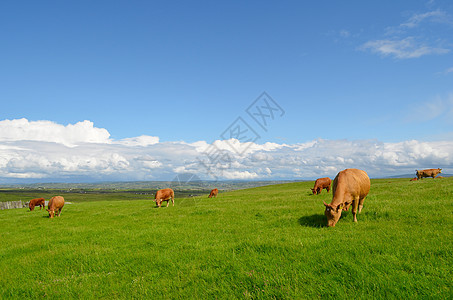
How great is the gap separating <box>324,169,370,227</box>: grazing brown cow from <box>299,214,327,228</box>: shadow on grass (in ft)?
1.91

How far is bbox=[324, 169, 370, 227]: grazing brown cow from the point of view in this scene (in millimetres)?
10338

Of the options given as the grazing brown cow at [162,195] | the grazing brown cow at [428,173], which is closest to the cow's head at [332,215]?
the grazing brown cow at [162,195]

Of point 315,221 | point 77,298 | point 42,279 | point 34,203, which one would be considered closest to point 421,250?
point 315,221

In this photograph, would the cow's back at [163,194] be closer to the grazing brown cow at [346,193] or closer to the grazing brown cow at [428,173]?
the grazing brown cow at [346,193]

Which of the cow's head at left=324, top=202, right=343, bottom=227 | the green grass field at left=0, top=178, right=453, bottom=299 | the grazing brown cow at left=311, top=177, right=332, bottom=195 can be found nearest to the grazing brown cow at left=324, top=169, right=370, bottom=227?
the cow's head at left=324, top=202, right=343, bottom=227

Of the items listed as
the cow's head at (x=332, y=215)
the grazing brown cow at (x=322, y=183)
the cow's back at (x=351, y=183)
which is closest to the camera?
the cow's head at (x=332, y=215)

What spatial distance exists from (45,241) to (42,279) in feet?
18.4

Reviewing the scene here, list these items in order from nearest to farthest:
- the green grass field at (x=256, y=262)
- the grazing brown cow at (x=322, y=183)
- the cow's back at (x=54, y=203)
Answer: the green grass field at (x=256, y=262) < the cow's back at (x=54, y=203) < the grazing brown cow at (x=322, y=183)

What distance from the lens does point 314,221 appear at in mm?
11445

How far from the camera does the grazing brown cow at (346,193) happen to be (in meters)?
10.3

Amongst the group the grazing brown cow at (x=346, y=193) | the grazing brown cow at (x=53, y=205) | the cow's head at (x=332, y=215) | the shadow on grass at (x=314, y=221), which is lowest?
the grazing brown cow at (x=53, y=205)

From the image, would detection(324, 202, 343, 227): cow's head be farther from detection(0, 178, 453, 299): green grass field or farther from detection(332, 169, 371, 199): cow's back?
detection(332, 169, 371, 199): cow's back

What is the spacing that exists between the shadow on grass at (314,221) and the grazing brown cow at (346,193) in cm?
58

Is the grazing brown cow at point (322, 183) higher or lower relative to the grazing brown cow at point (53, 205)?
higher
